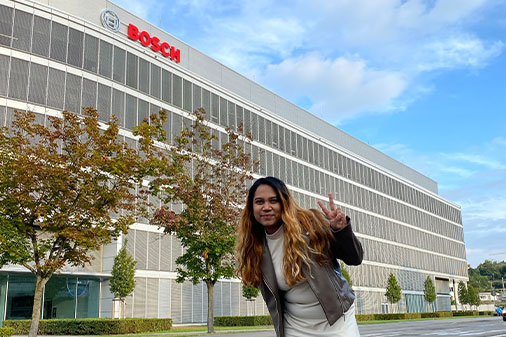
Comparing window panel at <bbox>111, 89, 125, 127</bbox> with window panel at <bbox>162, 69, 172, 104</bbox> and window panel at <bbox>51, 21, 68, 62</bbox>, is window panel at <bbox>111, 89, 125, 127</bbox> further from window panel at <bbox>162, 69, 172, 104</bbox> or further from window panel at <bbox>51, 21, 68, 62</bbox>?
window panel at <bbox>162, 69, 172, 104</bbox>

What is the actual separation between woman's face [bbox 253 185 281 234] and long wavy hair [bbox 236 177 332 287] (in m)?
0.02

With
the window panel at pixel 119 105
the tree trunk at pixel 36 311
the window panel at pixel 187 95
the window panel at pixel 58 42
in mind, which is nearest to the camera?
the tree trunk at pixel 36 311

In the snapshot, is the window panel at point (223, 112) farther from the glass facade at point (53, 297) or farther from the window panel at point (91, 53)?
the glass facade at point (53, 297)

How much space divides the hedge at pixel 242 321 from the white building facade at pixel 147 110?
10.5ft

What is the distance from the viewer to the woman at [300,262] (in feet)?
8.83

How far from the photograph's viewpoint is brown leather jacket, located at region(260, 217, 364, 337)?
2.65 metres

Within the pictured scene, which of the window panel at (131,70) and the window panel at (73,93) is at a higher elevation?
the window panel at (131,70)

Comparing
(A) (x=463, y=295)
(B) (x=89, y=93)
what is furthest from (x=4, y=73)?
(A) (x=463, y=295)

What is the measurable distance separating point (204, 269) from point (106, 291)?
35.1ft

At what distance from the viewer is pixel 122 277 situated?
95.9 ft

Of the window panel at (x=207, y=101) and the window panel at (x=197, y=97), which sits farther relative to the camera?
the window panel at (x=207, y=101)

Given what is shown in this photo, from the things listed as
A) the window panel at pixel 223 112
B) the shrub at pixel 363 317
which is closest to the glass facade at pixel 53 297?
the window panel at pixel 223 112

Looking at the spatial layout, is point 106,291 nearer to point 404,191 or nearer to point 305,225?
point 305,225

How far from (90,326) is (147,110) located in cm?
1616
